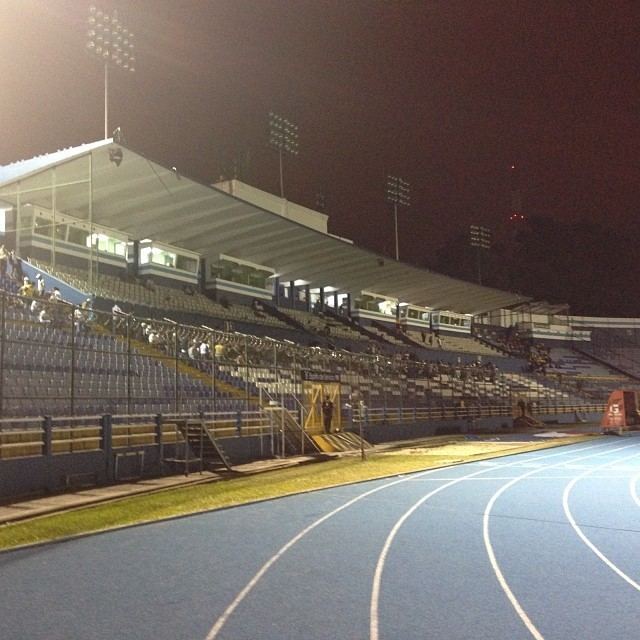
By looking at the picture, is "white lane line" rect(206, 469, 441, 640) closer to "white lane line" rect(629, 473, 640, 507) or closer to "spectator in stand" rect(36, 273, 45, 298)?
"white lane line" rect(629, 473, 640, 507)

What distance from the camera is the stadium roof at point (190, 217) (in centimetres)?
2750

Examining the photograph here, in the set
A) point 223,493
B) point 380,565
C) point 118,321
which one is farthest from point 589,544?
point 118,321

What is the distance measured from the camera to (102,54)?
3117 centimetres

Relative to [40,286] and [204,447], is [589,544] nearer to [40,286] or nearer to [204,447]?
[204,447]

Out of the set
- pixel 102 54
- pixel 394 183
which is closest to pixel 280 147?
pixel 394 183

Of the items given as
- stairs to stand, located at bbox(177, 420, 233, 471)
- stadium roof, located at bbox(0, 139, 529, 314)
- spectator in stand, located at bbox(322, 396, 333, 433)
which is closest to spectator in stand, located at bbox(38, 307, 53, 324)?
stairs to stand, located at bbox(177, 420, 233, 471)

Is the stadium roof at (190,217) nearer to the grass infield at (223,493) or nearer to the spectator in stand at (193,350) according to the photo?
the spectator in stand at (193,350)

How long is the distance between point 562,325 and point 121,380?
198 ft

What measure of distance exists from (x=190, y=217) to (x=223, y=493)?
75.8 ft

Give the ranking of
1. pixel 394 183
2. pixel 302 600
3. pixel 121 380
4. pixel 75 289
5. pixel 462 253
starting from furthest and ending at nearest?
1. pixel 462 253
2. pixel 394 183
3. pixel 75 289
4. pixel 121 380
5. pixel 302 600

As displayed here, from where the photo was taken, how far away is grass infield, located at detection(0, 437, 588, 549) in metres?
9.70

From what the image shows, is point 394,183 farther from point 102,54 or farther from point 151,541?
point 151,541

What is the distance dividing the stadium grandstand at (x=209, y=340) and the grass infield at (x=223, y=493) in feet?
6.86

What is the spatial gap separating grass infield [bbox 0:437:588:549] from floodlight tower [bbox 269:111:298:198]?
3605 cm
